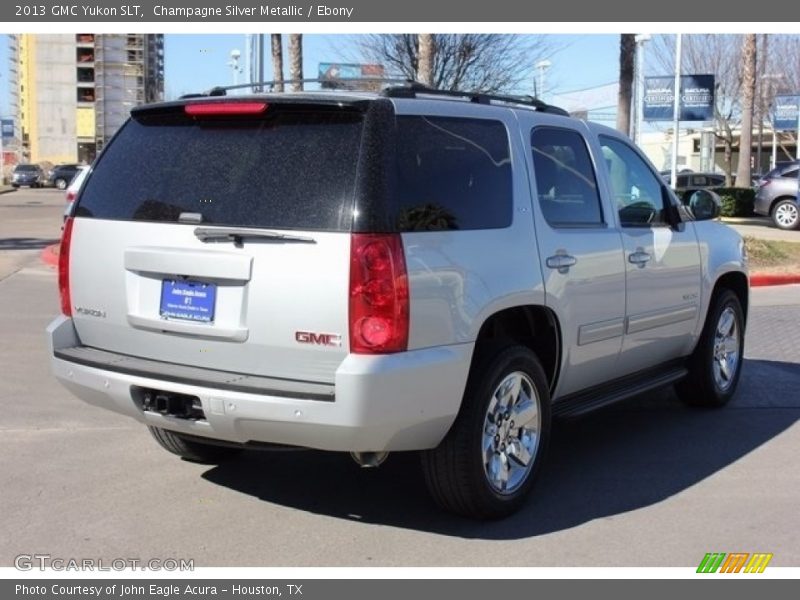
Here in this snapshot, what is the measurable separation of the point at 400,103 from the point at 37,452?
3.25 meters

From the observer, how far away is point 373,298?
4.16 meters

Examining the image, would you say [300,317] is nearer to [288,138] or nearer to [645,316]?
[288,138]

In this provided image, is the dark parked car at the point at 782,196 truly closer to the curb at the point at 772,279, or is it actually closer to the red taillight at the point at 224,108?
the curb at the point at 772,279

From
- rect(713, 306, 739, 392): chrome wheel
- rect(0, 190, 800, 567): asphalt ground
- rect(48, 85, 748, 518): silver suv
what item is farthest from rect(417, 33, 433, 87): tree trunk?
rect(48, 85, 748, 518): silver suv

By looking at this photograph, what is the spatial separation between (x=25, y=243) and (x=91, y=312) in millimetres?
17390

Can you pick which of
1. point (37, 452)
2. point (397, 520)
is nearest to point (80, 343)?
point (37, 452)

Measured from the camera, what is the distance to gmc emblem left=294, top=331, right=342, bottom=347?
4.18m

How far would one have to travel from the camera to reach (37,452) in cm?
610

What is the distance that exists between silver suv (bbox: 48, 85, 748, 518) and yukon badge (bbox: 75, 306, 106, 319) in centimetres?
2

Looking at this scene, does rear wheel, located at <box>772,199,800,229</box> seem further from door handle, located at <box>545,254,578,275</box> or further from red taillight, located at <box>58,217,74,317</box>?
red taillight, located at <box>58,217,74,317</box>

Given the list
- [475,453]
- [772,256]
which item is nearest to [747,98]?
[772,256]

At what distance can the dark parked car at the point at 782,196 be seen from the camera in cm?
2461

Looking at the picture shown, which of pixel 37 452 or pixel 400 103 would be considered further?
pixel 37 452

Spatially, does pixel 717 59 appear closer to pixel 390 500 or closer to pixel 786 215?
pixel 786 215
